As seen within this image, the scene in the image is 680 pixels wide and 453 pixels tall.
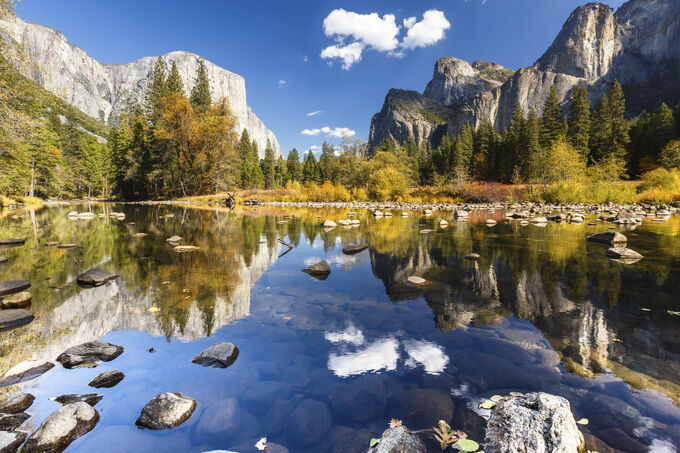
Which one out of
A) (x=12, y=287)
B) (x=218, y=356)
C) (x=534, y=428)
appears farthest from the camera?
(x=12, y=287)

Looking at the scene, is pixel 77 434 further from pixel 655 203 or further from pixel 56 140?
pixel 56 140

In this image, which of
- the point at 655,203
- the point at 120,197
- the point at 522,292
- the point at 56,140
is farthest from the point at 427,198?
the point at 56,140

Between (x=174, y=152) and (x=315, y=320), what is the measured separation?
38869mm

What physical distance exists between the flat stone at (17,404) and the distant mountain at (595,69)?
5569 inches

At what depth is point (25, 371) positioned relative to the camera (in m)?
2.38

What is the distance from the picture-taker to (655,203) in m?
22.0

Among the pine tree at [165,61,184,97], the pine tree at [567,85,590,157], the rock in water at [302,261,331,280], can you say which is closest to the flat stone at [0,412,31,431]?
the rock in water at [302,261,331,280]

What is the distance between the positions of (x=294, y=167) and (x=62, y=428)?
87.0 meters

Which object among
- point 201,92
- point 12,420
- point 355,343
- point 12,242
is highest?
point 201,92

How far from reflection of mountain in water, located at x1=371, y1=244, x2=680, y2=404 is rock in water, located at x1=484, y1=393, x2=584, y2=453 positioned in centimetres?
109

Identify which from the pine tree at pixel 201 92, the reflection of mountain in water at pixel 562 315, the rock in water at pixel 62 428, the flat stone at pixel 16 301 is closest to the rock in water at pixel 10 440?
the rock in water at pixel 62 428

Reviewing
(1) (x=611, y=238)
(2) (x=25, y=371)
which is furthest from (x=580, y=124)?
(2) (x=25, y=371)

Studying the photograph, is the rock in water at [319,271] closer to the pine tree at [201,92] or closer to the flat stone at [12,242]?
the flat stone at [12,242]

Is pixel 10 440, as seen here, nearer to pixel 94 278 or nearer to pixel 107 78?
pixel 94 278
